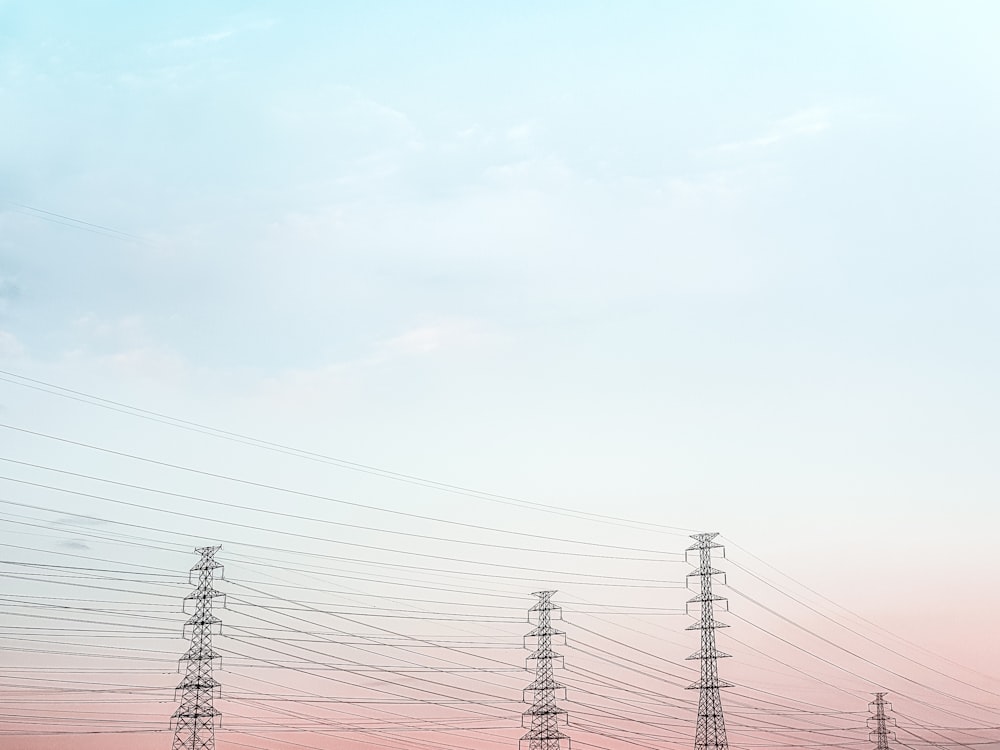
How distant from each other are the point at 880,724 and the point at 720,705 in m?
51.1

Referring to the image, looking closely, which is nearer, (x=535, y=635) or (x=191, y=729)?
(x=191, y=729)

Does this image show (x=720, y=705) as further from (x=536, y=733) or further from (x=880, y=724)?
(x=880, y=724)

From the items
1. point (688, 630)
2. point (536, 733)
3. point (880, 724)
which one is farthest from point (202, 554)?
point (880, 724)

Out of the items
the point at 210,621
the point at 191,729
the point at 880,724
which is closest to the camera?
the point at 191,729

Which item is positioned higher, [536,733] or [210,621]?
[210,621]

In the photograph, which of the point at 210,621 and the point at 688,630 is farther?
the point at 688,630

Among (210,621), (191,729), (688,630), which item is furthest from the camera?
(688,630)

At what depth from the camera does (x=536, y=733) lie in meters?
88.6

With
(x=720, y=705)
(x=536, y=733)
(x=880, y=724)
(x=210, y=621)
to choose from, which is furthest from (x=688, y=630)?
(x=880, y=724)

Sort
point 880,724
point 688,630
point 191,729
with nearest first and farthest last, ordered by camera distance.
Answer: point 191,729 → point 688,630 → point 880,724

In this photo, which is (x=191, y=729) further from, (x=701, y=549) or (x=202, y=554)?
(x=701, y=549)

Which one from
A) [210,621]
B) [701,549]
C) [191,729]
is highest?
[701,549]

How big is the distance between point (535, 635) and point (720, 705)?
15811 millimetres

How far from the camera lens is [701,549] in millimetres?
97500
